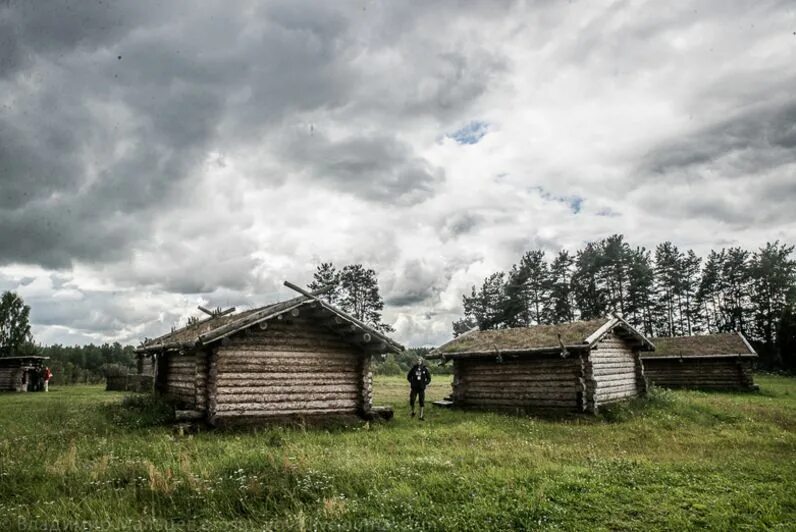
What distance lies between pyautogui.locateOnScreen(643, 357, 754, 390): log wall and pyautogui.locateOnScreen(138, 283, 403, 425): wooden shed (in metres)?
23.1

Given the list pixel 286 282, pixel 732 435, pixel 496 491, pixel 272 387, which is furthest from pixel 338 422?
pixel 732 435

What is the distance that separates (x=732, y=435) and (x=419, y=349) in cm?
8567

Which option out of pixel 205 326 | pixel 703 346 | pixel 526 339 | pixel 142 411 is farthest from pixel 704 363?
pixel 142 411

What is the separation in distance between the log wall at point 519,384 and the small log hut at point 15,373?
3453cm

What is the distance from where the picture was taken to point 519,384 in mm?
20438

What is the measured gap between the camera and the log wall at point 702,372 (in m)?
30.3

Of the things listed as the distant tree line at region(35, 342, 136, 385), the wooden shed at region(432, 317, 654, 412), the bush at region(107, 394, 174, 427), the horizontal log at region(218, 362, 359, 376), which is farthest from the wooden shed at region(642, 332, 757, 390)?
the distant tree line at region(35, 342, 136, 385)

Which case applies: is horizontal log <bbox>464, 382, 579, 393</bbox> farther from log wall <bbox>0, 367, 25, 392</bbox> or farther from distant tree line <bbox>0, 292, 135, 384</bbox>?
log wall <bbox>0, 367, 25, 392</bbox>

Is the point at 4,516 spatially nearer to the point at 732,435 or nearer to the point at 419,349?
the point at 732,435

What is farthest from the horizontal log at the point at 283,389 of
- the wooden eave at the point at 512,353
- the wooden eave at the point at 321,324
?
the wooden eave at the point at 512,353

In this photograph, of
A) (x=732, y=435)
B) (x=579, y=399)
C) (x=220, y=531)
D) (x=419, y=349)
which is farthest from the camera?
(x=419, y=349)

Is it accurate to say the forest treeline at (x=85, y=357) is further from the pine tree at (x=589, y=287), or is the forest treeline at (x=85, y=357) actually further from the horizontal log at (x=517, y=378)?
the pine tree at (x=589, y=287)

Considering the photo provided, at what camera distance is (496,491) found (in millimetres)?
7762

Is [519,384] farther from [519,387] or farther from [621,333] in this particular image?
[621,333]
